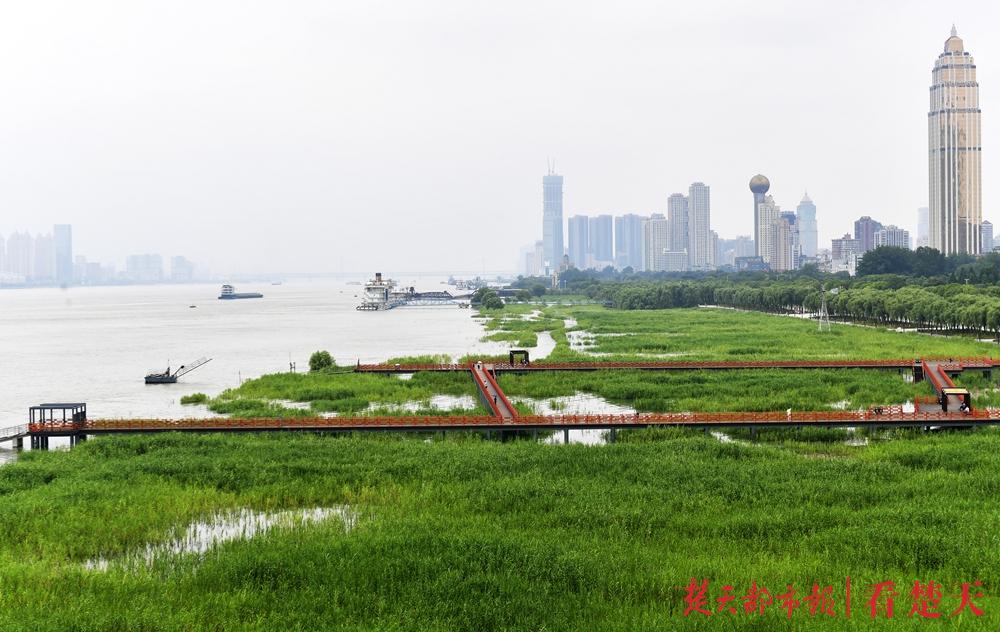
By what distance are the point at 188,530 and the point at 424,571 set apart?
8.97 m

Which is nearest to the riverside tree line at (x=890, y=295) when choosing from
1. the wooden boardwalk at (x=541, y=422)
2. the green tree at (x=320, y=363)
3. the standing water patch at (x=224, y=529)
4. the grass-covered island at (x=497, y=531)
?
the wooden boardwalk at (x=541, y=422)

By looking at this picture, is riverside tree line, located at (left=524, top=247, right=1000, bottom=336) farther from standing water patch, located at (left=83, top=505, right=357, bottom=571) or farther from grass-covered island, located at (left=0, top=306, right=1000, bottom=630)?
standing water patch, located at (left=83, top=505, right=357, bottom=571)

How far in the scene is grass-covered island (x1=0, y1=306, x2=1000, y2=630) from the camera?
19906 millimetres

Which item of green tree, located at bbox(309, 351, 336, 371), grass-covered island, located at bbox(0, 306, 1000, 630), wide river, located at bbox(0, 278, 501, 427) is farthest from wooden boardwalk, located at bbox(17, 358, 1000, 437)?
green tree, located at bbox(309, 351, 336, 371)

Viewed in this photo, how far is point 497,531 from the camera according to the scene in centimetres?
2495

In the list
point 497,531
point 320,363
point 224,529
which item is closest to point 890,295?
point 320,363

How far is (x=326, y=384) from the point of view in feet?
194

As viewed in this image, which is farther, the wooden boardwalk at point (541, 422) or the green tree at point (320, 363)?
the green tree at point (320, 363)

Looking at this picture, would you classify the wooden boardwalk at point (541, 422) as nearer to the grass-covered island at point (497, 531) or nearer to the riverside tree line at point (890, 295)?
the grass-covered island at point (497, 531)

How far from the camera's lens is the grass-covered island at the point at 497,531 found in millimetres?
19906

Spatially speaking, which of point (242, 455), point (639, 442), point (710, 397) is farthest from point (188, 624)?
point (710, 397)

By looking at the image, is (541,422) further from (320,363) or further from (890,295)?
(890,295)

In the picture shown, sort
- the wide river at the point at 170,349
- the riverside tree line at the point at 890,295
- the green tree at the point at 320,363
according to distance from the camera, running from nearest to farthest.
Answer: the wide river at the point at 170,349 < the green tree at the point at 320,363 < the riverside tree line at the point at 890,295

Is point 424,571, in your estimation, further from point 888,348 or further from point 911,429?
point 888,348
